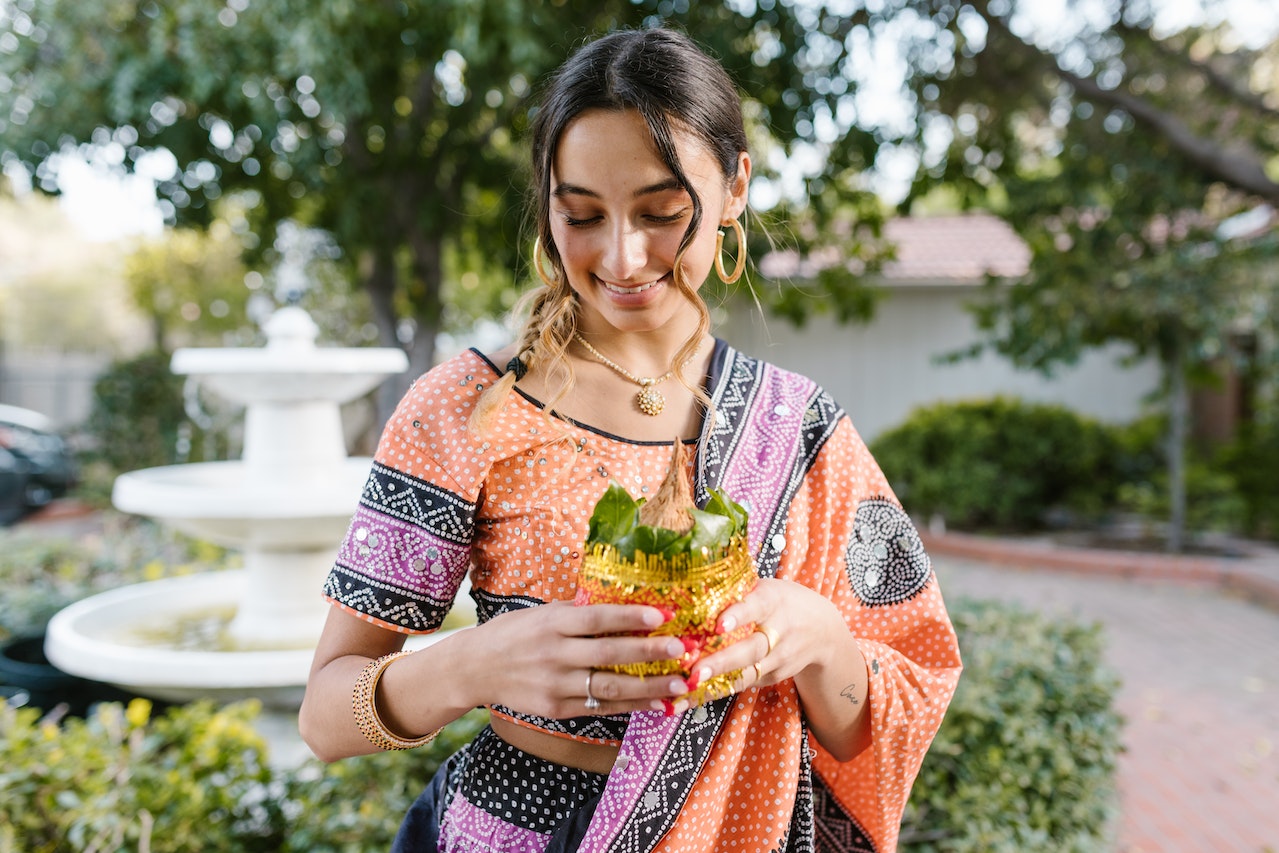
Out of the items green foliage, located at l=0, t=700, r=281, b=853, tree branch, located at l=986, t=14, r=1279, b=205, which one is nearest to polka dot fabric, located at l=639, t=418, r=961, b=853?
green foliage, located at l=0, t=700, r=281, b=853

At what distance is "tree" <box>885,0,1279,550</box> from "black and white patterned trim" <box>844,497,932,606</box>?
6053 mm

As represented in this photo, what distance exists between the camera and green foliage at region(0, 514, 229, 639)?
5641mm

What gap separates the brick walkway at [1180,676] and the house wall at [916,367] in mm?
5192

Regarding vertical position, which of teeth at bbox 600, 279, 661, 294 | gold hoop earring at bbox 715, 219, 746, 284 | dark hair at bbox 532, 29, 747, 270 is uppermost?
dark hair at bbox 532, 29, 747, 270

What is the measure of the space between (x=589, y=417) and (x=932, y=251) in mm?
16339

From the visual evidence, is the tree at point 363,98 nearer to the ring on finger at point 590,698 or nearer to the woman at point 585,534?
the woman at point 585,534

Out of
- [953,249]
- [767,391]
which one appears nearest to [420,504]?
[767,391]

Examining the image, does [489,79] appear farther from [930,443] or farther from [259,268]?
[930,443]

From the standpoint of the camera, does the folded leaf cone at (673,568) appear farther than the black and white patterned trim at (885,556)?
No

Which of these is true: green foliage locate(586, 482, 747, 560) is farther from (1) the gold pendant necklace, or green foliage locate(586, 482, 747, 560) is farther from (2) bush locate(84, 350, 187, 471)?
(2) bush locate(84, 350, 187, 471)

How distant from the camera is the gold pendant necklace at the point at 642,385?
1.52m

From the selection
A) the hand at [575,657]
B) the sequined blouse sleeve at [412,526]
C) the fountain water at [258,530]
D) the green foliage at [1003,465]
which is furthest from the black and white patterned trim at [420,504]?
the green foliage at [1003,465]

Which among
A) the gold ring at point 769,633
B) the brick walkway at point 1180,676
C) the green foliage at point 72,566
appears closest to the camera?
the gold ring at point 769,633

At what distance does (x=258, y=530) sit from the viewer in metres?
4.63
